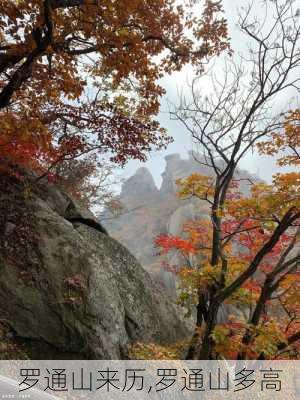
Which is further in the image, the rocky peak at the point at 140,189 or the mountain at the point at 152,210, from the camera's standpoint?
the rocky peak at the point at 140,189

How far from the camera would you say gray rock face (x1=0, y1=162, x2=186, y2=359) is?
7.95 meters

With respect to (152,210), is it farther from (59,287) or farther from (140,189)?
(59,287)

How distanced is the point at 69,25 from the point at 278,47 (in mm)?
5882

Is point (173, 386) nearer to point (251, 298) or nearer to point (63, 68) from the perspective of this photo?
point (251, 298)

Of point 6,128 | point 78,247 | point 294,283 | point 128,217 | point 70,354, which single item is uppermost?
point 128,217

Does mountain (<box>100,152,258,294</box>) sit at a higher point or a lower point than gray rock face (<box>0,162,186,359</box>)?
higher

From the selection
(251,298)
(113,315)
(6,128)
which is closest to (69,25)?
(6,128)

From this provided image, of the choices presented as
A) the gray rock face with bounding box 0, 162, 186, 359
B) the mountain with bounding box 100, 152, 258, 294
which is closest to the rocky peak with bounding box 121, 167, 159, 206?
the mountain with bounding box 100, 152, 258, 294

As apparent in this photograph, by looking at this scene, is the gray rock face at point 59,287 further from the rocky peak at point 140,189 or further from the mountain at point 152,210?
the rocky peak at point 140,189

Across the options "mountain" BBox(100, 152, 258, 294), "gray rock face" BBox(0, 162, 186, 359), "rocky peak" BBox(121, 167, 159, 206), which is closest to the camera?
"gray rock face" BBox(0, 162, 186, 359)

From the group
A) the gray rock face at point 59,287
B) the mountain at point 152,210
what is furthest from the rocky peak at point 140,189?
the gray rock face at point 59,287

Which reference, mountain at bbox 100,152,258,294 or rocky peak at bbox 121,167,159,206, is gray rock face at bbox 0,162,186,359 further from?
rocky peak at bbox 121,167,159,206

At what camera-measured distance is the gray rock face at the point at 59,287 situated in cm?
795

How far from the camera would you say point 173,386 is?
9086mm
